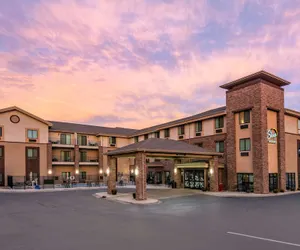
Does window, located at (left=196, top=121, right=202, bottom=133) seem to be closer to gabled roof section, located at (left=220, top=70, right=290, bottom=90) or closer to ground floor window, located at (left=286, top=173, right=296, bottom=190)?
gabled roof section, located at (left=220, top=70, right=290, bottom=90)

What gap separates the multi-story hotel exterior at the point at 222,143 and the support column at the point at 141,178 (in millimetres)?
8524

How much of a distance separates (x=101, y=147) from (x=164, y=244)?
132ft

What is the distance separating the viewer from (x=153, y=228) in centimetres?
1273

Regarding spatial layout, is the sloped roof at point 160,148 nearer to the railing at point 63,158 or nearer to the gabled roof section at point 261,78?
the gabled roof section at point 261,78

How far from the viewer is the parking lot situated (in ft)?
33.4

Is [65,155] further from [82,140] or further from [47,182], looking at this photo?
[47,182]

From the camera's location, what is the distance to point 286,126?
3234cm

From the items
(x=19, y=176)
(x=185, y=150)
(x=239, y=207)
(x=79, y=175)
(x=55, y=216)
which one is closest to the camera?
(x=55, y=216)

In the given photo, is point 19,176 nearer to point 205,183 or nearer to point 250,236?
point 205,183

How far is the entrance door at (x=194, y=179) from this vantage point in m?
32.3

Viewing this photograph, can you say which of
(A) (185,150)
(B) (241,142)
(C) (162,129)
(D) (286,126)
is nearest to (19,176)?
(C) (162,129)

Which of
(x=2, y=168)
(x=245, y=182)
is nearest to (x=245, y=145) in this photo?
(x=245, y=182)

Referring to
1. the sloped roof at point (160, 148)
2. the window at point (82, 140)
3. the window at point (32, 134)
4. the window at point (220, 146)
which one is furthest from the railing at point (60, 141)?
the window at point (220, 146)

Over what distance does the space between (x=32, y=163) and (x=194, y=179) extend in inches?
939
